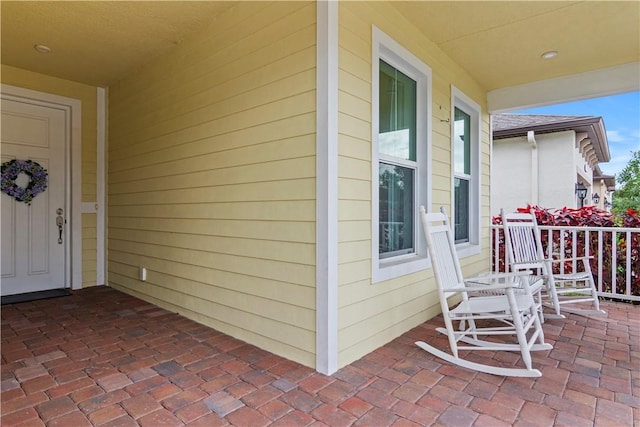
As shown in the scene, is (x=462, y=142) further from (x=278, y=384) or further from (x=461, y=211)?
(x=278, y=384)

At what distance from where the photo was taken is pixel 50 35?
3.40m

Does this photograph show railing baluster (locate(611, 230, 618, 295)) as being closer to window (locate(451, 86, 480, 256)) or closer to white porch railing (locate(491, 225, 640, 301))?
white porch railing (locate(491, 225, 640, 301))

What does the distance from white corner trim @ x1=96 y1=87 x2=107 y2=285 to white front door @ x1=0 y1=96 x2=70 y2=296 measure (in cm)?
36

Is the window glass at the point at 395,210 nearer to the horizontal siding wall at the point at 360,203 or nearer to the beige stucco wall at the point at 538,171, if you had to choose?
the horizontal siding wall at the point at 360,203

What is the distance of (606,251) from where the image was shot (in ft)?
15.0

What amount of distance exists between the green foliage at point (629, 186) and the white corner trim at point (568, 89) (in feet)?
33.4

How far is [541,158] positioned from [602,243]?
14.6 feet

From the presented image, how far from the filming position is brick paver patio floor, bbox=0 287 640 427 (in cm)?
184

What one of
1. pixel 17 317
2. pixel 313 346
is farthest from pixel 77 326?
pixel 313 346

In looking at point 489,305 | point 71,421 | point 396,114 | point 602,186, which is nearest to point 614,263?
point 489,305

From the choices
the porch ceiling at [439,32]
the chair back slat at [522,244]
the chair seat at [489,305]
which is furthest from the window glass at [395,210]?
the porch ceiling at [439,32]

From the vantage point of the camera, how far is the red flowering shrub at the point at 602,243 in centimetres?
430

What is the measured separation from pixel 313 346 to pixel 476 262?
2.90 meters

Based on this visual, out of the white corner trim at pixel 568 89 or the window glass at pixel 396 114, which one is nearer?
the window glass at pixel 396 114
